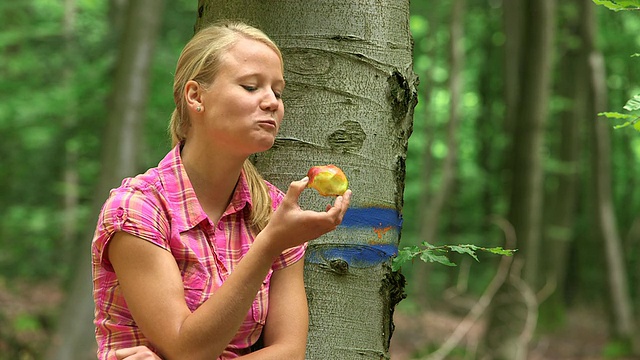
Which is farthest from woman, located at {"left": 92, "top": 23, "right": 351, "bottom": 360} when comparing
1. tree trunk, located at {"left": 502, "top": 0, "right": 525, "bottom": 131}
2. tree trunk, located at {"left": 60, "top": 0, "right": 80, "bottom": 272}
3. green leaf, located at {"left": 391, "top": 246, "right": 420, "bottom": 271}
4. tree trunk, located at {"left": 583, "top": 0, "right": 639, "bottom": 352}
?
tree trunk, located at {"left": 502, "top": 0, "right": 525, "bottom": 131}

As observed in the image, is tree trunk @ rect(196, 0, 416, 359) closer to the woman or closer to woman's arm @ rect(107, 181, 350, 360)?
the woman

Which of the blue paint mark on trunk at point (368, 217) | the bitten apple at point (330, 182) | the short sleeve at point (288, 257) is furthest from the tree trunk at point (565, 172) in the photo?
the bitten apple at point (330, 182)

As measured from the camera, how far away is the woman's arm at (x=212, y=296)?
5.81ft

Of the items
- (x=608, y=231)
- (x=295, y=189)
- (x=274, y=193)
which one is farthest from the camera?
(x=608, y=231)

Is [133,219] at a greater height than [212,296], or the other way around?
[133,219]

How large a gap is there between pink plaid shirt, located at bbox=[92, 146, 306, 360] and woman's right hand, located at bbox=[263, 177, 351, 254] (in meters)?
0.28

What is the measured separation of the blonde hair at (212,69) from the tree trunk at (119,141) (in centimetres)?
779

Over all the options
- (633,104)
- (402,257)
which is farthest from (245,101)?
(633,104)

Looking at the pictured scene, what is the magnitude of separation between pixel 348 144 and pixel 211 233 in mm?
560

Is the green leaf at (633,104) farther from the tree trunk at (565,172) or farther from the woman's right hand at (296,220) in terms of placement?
the tree trunk at (565,172)

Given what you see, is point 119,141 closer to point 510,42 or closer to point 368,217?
point 368,217

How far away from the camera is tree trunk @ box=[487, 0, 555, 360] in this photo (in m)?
9.62

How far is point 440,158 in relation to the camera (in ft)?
84.4

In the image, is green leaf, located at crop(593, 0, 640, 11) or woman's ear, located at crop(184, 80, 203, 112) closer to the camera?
woman's ear, located at crop(184, 80, 203, 112)
